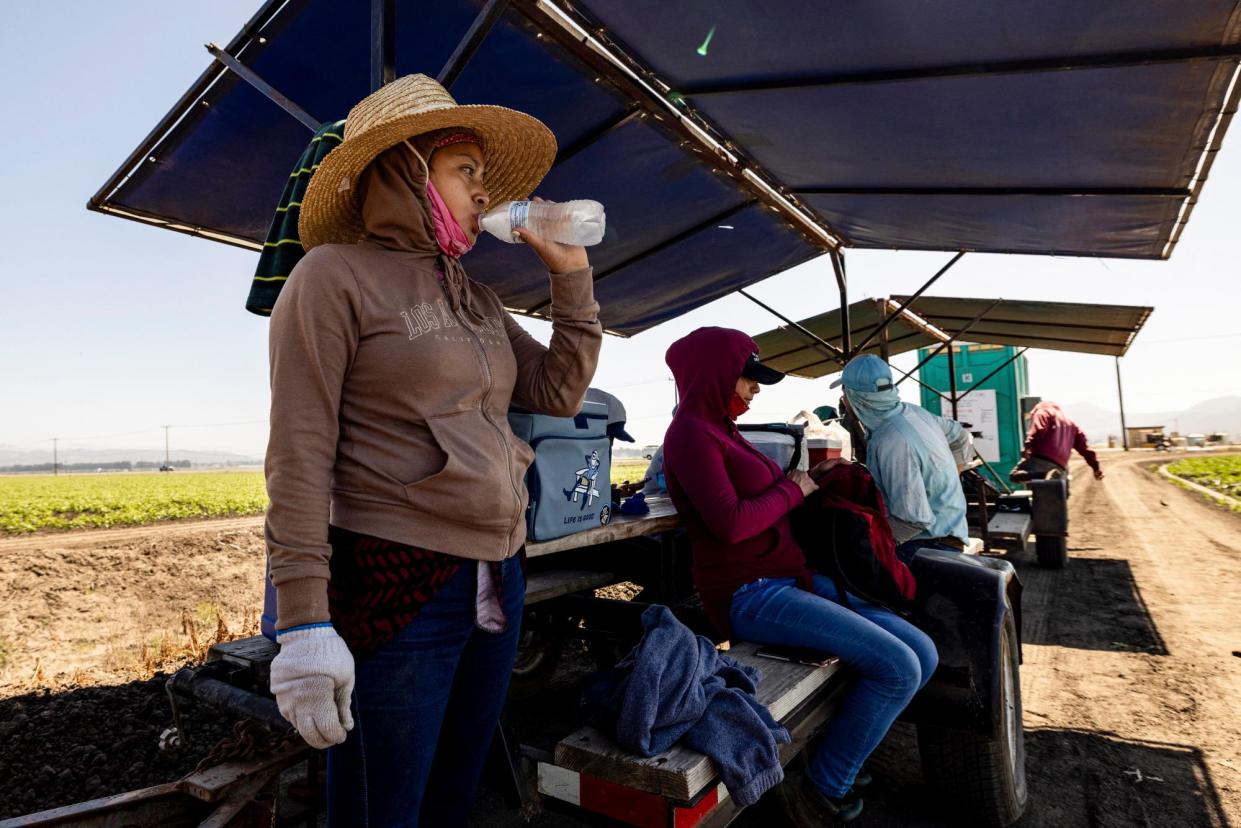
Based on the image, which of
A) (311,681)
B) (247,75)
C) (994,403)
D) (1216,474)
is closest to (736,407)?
(311,681)

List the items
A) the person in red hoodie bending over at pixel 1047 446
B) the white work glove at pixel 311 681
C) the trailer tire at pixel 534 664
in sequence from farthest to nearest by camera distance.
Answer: the person in red hoodie bending over at pixel 1047 446 → the trailer tire at pixel 534 664 → the white work glove at pixel 311 681

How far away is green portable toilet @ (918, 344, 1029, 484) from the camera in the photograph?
1340 centimetres

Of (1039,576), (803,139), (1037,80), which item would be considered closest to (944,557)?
(1037,80)

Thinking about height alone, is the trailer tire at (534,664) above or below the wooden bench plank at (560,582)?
below

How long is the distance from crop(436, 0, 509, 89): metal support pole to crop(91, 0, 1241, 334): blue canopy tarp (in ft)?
0.75

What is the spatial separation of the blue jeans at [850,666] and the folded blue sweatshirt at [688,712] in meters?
0.67

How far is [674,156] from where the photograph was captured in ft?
14.3

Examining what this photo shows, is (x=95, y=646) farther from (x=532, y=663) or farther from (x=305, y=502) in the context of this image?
(x=305, y=502)

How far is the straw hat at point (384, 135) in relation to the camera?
1480mm

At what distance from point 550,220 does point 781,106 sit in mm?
2801

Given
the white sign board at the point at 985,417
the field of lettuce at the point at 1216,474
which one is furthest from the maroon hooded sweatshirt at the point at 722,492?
the field of lettuce at the point at 1216,474

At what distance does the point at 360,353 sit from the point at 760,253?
18.5 ft

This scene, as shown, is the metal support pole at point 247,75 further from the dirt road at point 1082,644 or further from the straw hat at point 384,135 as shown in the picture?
the dirt road at point 1082,644

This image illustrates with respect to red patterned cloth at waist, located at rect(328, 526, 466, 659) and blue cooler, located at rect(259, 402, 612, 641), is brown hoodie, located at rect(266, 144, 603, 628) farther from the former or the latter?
blue cooler, located at rect(259, 402, 612, 641)
